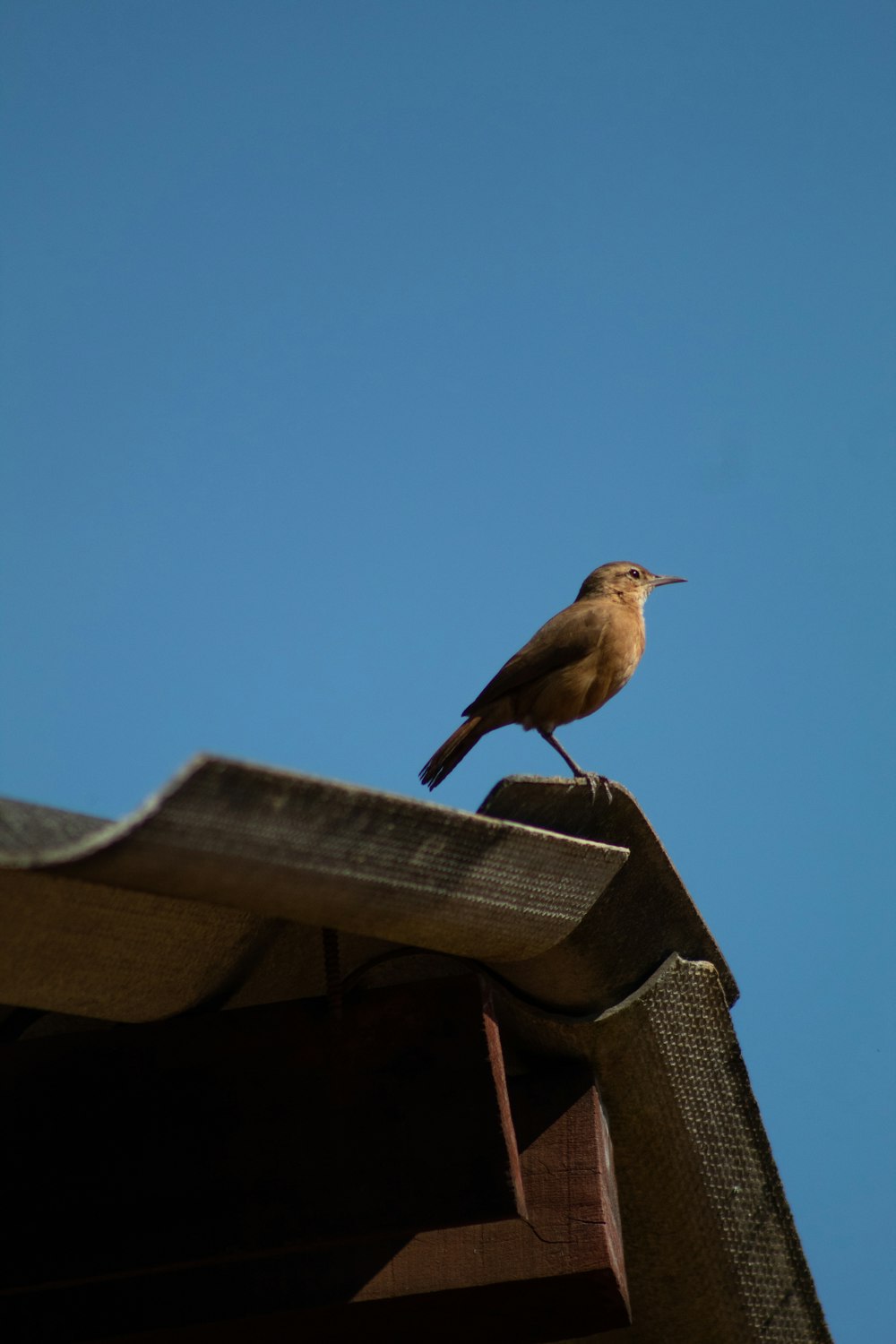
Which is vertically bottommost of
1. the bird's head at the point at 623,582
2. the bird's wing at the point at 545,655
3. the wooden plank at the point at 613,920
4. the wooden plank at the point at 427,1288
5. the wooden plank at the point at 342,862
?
the wooden plank at the point at 427,1288

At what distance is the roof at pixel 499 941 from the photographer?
65.0 inches

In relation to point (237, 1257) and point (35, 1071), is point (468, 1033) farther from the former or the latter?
point (35, 1071)

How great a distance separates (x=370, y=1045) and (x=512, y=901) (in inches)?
17.0

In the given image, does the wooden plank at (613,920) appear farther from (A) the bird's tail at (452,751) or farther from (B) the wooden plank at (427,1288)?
(A) the bird's tail at (452,751)

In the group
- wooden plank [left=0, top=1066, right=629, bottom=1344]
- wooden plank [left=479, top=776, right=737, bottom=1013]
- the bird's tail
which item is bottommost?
wooden plank [left=0, top=1066, right=629, bottom=1344]

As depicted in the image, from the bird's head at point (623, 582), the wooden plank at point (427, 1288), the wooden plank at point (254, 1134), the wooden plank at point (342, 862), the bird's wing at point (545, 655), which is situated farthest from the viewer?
the bird's head at point (623, 582)

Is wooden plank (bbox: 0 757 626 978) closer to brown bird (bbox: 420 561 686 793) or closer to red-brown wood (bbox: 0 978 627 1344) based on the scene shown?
red-brown wood (bbox: 0 978 627 1344)

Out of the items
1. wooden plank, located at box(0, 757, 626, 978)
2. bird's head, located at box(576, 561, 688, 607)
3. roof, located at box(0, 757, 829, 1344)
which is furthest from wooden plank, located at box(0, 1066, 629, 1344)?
bird's head, located at box(576, 561, 688, 607)

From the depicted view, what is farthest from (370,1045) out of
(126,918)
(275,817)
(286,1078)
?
(275,817)

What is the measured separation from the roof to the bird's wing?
3806mm

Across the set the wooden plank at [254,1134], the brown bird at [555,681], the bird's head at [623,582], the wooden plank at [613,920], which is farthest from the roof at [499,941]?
the bird's head at [623,582]

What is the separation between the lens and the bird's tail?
6641 mm

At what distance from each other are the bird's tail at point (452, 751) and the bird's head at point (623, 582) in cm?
123

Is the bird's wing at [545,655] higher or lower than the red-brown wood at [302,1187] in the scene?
higher
